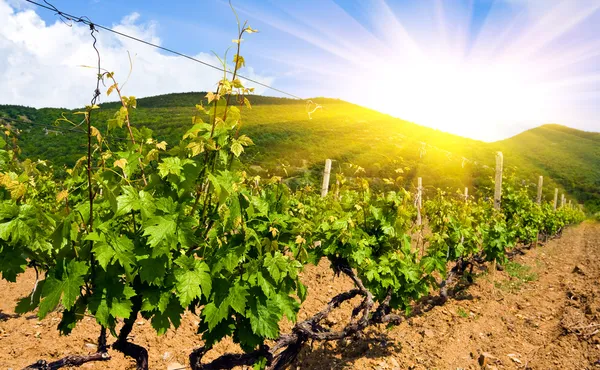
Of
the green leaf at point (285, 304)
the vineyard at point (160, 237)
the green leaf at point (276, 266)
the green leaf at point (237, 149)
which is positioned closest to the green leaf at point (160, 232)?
the vineyard at point (160, 237)

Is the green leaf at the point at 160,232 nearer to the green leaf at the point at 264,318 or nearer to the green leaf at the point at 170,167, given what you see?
the green leaf at the point at 170,167

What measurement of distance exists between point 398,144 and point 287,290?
160ft

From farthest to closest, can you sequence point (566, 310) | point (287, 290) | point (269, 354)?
point (566, 310) < point (269, 354) < point (287, 290)

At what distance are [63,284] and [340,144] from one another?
44.2 metres

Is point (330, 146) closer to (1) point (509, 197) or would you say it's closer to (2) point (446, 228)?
(1) point (509, 197)

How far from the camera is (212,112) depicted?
2.56 metres

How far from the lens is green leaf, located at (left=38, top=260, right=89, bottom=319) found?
2.10m

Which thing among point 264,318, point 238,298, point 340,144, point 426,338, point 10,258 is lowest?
point 426,338

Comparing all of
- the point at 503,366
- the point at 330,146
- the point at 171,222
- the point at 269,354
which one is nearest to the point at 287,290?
the point at 269,354

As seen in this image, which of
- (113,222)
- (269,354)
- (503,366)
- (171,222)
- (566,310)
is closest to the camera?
(171,222)

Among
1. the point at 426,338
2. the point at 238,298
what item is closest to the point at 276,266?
the point at 238,298

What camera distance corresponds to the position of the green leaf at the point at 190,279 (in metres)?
2.31

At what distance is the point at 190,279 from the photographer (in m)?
2.35

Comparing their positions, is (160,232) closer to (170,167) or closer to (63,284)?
(170,167)
